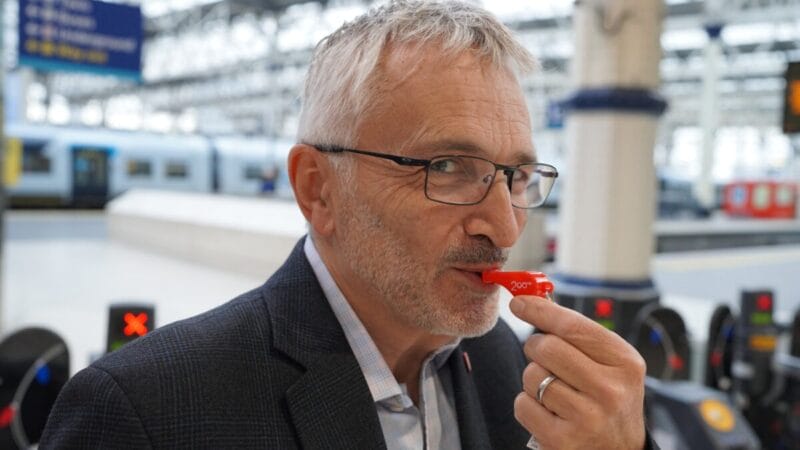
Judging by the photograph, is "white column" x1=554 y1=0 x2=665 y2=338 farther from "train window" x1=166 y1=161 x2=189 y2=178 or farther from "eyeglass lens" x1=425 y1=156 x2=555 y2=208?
"train window" x1=166 y1=161 x2=189 y2=178

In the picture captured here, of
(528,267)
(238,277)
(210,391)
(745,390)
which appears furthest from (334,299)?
(238,277)

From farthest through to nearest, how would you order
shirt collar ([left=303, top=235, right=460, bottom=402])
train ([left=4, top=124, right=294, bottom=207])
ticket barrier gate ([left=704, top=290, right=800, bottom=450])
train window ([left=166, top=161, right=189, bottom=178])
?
train window ([left=166, top=161, right=189, bottom=178])
train ([left=4, top=124, right=294, bottom=207])
ticket barrier gate ([left=704, top=290, right=800, bottom=450])
shirt collar ([left=303, top=235, right=460, bottom=402])

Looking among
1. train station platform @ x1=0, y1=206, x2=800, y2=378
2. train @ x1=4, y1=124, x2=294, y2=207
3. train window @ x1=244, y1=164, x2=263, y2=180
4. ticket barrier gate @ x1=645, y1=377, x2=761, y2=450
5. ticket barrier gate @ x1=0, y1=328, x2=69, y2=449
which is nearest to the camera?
ticket barrier gate @ x1=0, y1=328, x2=69, y2=449

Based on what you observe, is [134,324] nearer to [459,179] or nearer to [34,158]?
[459,179]

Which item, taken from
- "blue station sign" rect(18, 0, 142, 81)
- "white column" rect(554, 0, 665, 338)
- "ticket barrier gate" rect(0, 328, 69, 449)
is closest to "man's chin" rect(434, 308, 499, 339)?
"ticket barrier gate" rect(0, 328, 69, 449)

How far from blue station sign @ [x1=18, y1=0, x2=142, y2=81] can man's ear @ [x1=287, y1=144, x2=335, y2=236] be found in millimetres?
8845

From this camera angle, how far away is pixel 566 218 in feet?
18.0

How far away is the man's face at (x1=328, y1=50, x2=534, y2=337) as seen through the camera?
51.1 inches

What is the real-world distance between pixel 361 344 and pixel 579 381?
17.3 inches

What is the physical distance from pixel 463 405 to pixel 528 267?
5.92 m

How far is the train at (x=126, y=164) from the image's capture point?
1894cm

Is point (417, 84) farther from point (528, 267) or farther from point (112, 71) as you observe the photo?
point (112, 71)

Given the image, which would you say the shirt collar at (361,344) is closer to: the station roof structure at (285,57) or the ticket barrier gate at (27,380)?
the ticket barrier gate at (27,380)

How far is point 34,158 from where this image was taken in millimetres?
18891
